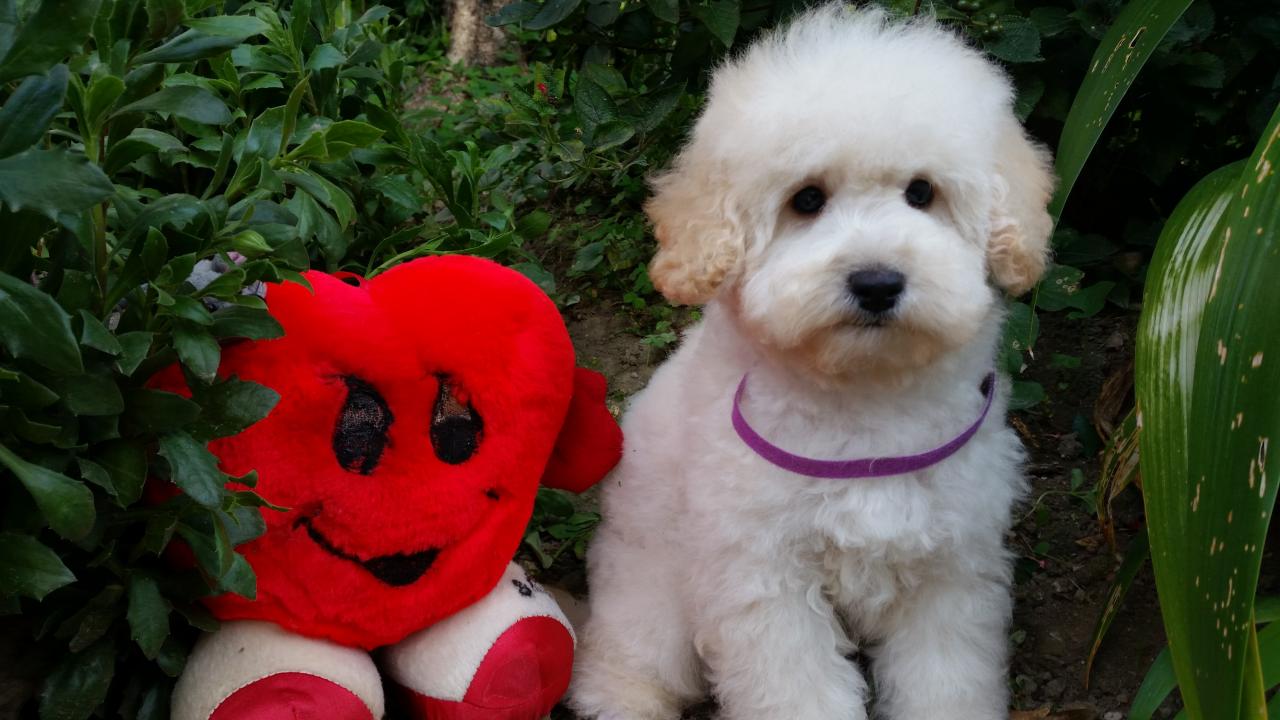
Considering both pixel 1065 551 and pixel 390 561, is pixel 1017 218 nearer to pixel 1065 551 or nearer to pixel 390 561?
pixel 1065 551

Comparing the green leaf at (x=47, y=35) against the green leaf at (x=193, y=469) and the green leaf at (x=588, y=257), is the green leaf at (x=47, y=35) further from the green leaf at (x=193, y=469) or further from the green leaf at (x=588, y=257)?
the green leaf at (x=588, y=257)

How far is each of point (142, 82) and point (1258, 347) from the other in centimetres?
149

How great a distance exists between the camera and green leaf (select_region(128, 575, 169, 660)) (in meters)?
1.85

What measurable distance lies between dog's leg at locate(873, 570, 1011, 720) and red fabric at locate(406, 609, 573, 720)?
68cm

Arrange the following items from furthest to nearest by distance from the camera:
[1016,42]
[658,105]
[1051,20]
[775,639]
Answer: [658,105]
[1051,20]
[1016,42]
[775,639]

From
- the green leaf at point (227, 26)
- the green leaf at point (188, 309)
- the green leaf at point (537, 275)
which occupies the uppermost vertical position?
the green leaf at point (227, 26)

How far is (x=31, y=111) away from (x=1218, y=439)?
1513 mm

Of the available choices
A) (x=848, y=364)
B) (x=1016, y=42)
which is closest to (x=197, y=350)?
(x=848, y=364)

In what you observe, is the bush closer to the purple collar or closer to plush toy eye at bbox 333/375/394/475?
plush toy eye at bbox 333/375/394/475

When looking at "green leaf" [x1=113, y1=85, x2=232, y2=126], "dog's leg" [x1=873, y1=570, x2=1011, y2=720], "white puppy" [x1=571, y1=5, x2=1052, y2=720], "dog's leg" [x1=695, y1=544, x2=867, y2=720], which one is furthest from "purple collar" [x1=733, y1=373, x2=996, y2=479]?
"green leaf" [x1=113, y1=85, x2=232, y2=126]

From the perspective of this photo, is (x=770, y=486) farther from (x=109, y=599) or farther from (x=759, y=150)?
(x=109, y=599)

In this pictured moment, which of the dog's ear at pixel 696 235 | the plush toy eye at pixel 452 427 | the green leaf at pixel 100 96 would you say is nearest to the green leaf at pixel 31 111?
the green leaf at pixel 100 96

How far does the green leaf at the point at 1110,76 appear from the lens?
6.66ft

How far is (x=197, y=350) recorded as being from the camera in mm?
1714
